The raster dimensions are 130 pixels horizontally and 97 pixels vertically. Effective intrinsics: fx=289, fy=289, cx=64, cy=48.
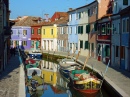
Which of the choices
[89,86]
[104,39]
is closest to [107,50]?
[104,39]

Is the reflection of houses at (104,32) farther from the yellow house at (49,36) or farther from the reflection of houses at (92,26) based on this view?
the yellow house at (49,36)

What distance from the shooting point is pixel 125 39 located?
27188 millimetres

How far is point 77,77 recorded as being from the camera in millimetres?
22047

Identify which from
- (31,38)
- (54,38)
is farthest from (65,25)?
(31,38)

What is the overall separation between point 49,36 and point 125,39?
1368 inches

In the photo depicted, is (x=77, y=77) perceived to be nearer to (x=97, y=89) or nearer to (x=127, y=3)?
(x=97, y=89)

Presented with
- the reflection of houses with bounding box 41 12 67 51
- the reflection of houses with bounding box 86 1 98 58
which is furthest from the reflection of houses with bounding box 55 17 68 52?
the reflection of houses with bounding box 86 1 98 58

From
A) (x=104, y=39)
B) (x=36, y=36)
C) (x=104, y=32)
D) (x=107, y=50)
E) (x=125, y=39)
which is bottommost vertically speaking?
(x=107, y=50)

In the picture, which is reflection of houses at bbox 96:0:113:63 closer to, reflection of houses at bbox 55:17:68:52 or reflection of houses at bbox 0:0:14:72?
reflection of houses at bbox 0:0:14:72

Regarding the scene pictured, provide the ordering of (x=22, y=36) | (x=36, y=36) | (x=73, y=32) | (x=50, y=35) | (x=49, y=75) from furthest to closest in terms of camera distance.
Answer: (x=22, y=36) < (x=36, y=36) < (x=50, y=35) < (x=73, y=32) < (x=49, y=75)

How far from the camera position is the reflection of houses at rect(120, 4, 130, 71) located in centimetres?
2620

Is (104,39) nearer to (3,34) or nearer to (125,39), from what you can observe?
(125,39)

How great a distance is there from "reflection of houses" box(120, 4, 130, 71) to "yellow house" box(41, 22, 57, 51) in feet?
103

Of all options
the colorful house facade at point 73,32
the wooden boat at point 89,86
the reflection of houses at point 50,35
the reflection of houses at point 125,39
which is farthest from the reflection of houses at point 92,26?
the wooden boat at point 89,86
